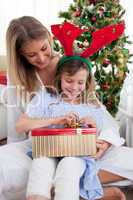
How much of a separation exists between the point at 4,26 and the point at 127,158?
A: 99.8 inches

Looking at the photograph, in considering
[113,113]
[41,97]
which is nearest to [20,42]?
[41,97]

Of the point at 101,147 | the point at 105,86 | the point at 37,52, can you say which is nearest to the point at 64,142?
the point at 101,147

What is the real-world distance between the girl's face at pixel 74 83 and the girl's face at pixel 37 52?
11 centimetres

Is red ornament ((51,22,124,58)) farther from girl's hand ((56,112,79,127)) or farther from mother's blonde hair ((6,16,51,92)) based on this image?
girl's hand ((56,112,79,127))

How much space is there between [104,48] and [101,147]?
69 centimetres

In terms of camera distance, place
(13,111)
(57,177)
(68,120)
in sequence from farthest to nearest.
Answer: (13,111) < (68,120) < (57,177)

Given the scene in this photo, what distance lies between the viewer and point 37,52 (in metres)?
1.57

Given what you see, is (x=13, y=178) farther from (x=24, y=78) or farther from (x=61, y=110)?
(x=24, y=78)

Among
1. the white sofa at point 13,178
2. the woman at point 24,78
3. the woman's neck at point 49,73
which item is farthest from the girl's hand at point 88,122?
the woman's neck at point 49,73

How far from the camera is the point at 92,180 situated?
1354 millimetres

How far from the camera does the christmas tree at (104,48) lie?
1.96 meters

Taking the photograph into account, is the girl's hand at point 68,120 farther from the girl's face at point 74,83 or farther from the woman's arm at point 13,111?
the woman's arm at point 13,111

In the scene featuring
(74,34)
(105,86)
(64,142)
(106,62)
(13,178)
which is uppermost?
(74,34)

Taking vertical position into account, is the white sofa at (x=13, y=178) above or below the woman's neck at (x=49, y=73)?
below
